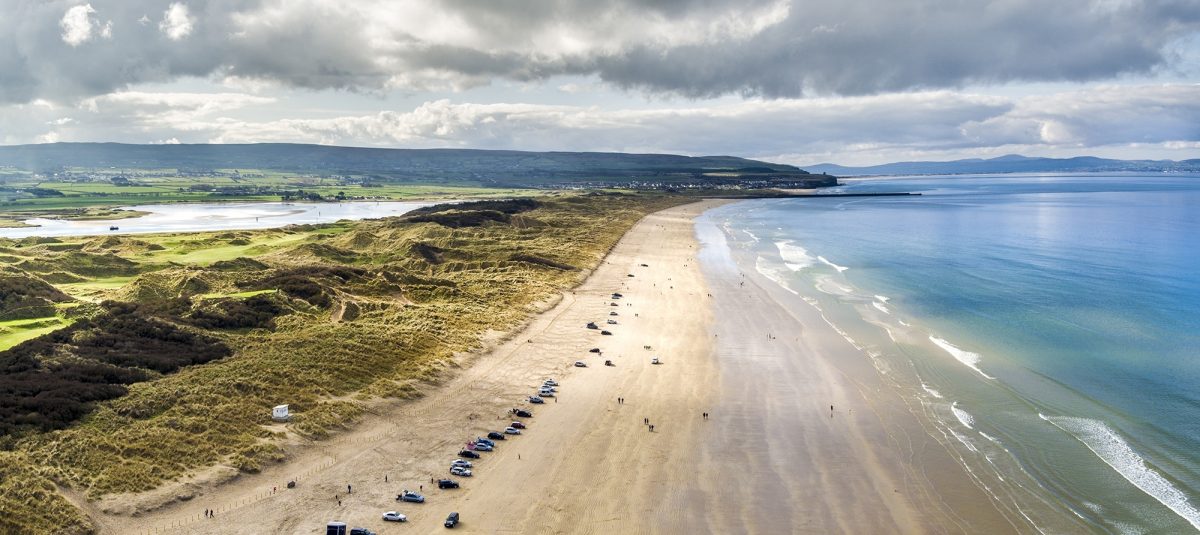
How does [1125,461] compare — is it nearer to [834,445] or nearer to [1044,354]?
[834,445]

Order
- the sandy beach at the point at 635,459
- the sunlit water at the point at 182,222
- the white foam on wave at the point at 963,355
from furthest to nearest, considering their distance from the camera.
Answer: the sunlit water at the point at 182,222 → the white foam on wave at the point at 963,355 → the sandy beach at the point at 635,459

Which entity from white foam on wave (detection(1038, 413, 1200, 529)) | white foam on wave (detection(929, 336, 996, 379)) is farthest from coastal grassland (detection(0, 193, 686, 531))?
white foam on wave (detection(1038, 413, 1200, 529))

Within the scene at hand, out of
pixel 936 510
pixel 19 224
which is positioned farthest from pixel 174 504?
pixel 19 224

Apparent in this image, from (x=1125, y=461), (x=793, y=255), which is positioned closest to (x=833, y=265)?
(x=793, y=255)

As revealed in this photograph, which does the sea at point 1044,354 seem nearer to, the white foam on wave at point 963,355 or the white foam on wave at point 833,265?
the white foam on wave at point 963,355

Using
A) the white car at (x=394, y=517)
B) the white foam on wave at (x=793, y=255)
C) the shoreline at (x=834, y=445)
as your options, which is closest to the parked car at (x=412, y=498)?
the white car at (x=394, y=517)

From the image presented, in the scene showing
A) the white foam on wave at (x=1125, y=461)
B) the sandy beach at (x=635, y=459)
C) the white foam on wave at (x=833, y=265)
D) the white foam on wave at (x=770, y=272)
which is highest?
the white foam on wave at (x=833, y=265)
